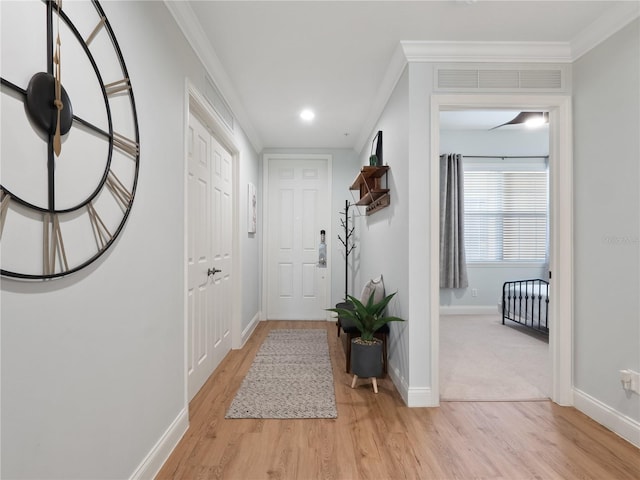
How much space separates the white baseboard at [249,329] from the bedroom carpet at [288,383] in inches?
9.0

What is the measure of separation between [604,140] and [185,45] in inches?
105

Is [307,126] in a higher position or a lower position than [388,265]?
higher

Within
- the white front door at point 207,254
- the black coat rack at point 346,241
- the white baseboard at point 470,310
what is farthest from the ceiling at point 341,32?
the white baseboard at point 470,310

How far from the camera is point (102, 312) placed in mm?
1260

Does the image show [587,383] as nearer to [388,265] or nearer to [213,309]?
[388,265]

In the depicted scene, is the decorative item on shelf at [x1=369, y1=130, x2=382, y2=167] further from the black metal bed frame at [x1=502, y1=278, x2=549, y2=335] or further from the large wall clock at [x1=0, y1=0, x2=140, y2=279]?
the black metal bed frame at [x1=502, y1=278, x2=549, y2=335]

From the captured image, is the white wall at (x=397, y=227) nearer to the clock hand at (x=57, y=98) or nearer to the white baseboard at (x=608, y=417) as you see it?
the white baseboard at (x=608, y=417)

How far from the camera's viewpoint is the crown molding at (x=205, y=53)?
6.28ft

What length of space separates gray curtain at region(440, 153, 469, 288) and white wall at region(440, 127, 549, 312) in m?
0.24

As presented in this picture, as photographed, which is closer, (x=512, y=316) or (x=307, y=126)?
(x=307, y=126)

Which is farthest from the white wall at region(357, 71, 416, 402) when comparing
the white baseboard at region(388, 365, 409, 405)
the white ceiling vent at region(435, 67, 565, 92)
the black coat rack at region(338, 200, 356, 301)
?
the black coat rack at region(338, 200, 356, 301)

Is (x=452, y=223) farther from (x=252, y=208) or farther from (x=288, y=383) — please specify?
(x=288, y=383)

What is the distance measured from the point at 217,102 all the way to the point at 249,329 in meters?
2.59

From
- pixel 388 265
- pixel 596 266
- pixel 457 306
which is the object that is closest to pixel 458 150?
pixel 457 306
